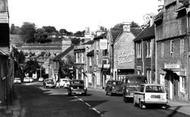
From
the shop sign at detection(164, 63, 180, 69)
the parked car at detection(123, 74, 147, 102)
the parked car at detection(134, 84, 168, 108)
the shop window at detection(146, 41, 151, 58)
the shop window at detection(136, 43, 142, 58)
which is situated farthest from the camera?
the shop window at detection(136, 43, 142, 58)

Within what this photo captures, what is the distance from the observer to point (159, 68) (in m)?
46.1

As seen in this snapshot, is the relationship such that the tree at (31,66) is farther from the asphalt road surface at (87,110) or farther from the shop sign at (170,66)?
the asphalt road surface at (87,110)

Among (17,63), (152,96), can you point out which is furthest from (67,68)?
(152,96)

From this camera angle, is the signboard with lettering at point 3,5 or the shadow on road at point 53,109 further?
the shadow on road at point 53,109

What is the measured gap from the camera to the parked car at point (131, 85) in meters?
36.2

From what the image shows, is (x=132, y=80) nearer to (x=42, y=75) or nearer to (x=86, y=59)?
(x=86, y=59)

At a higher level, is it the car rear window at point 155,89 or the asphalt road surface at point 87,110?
the car rear window at point 155,89

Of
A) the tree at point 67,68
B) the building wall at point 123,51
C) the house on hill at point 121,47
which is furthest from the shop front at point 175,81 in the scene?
the tree at point 67,68

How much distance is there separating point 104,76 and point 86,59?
14941 millimetres

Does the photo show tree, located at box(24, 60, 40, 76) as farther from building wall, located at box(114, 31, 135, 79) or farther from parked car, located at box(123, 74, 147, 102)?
parked car, located at box(123, 74, 147, 102)

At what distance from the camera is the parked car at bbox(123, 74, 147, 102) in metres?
36.2

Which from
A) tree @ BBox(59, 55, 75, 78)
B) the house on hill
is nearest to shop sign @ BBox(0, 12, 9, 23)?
the house on hill

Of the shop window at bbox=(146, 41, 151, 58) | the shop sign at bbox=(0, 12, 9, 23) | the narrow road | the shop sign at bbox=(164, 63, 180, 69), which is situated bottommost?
the narrow road

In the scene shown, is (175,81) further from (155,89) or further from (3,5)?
(3,5)
